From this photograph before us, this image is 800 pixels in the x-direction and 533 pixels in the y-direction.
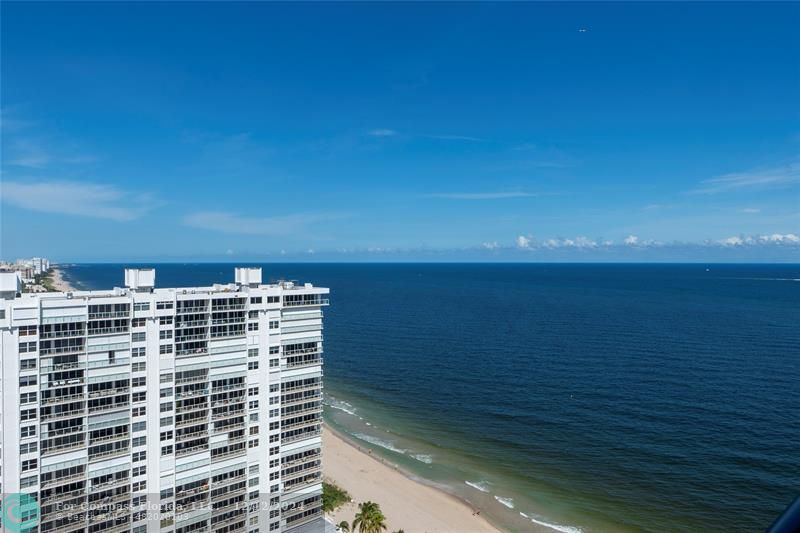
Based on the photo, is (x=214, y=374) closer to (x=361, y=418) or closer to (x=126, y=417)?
(x=126, y=417)

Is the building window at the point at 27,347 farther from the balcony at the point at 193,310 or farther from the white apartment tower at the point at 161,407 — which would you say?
the balcony at the point at 193,310

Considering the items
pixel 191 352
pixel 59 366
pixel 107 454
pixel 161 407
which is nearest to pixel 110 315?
pixel 59 366

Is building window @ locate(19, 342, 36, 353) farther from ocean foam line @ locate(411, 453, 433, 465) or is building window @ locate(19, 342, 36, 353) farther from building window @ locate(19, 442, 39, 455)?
ocean foam line @ locate(411, 453, 433, 465)

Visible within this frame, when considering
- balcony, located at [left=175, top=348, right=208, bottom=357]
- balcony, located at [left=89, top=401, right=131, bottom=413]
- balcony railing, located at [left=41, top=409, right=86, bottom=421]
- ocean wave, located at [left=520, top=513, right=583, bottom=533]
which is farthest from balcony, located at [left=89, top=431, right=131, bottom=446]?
ocean wave, located at [left=520, top=513, right=583, bottom=533]

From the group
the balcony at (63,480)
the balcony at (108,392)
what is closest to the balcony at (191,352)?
the balcony at (108,392)

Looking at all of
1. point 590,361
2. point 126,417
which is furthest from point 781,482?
point 126,417

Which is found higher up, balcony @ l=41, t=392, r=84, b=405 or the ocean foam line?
balcony @ l=41, t=392, r=84, b=405
